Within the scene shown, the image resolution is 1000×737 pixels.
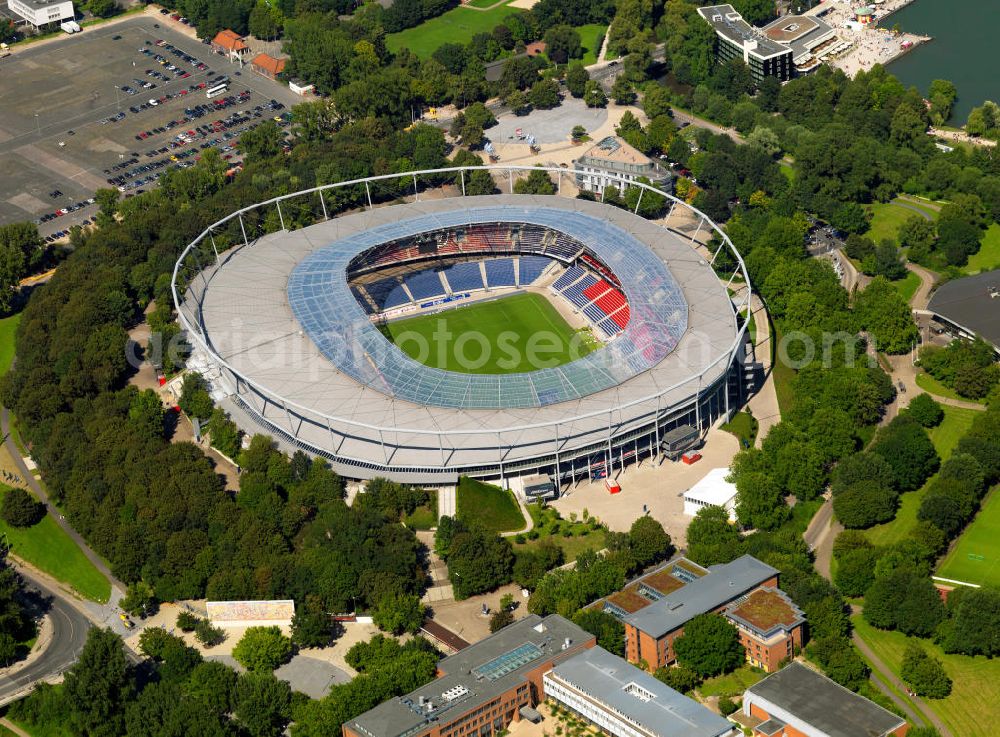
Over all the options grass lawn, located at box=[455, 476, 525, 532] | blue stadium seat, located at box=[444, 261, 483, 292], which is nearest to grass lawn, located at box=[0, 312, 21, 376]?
blue stadium seat, located at box=[444, 261, 483, 292]

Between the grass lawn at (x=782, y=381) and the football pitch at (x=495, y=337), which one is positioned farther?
the football pitch at (x=495, y=337)

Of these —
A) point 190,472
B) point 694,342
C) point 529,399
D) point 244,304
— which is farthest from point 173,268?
point 694,342

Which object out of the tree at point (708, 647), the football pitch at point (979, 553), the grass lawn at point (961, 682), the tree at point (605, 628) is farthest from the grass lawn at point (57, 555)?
the football pitch at point (979, 553)

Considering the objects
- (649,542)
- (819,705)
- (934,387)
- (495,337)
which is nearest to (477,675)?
(649,542)

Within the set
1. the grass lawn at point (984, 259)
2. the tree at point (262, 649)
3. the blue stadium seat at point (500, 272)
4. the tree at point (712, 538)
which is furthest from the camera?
the blue stadium seat at point (500, 272)

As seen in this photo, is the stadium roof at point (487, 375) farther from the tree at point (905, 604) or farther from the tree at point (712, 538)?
the tree at point (905, 604)

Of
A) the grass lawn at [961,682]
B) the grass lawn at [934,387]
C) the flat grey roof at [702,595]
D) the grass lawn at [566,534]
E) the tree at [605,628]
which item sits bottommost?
the grass lawn at [934,387]

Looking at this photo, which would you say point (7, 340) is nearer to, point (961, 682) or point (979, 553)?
point (979, 553)

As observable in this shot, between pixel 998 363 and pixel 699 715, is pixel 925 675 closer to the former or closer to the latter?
pixel 699 715
